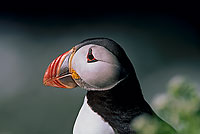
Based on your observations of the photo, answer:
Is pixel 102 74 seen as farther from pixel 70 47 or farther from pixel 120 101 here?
pixel 70 47

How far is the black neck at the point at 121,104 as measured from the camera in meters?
0.91

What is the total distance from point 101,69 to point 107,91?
69mm

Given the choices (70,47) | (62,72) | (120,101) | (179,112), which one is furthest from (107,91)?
(70,47)

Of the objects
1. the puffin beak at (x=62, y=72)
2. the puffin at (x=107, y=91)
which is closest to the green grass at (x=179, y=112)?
the puffin at (x=107, y=91)

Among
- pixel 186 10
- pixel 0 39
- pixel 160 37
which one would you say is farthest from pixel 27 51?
pixel 186 10

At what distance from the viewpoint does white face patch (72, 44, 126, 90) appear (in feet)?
3.05

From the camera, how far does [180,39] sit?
258cm

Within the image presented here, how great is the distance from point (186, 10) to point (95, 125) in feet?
6.38

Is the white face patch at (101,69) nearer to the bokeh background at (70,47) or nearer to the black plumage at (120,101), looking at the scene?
the black plumage at (120,101)

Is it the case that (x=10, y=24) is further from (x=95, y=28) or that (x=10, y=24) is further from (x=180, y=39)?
(x=180, y=39)

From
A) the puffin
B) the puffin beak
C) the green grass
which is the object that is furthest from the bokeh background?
the green grass

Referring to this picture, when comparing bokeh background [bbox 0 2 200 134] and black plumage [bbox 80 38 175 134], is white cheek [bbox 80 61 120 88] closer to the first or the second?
black plumage [bbox 80 38 175 134]

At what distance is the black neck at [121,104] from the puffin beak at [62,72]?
151mm

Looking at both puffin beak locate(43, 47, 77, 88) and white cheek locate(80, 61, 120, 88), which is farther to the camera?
puffin beak locate(43, 47, 77, 88)
